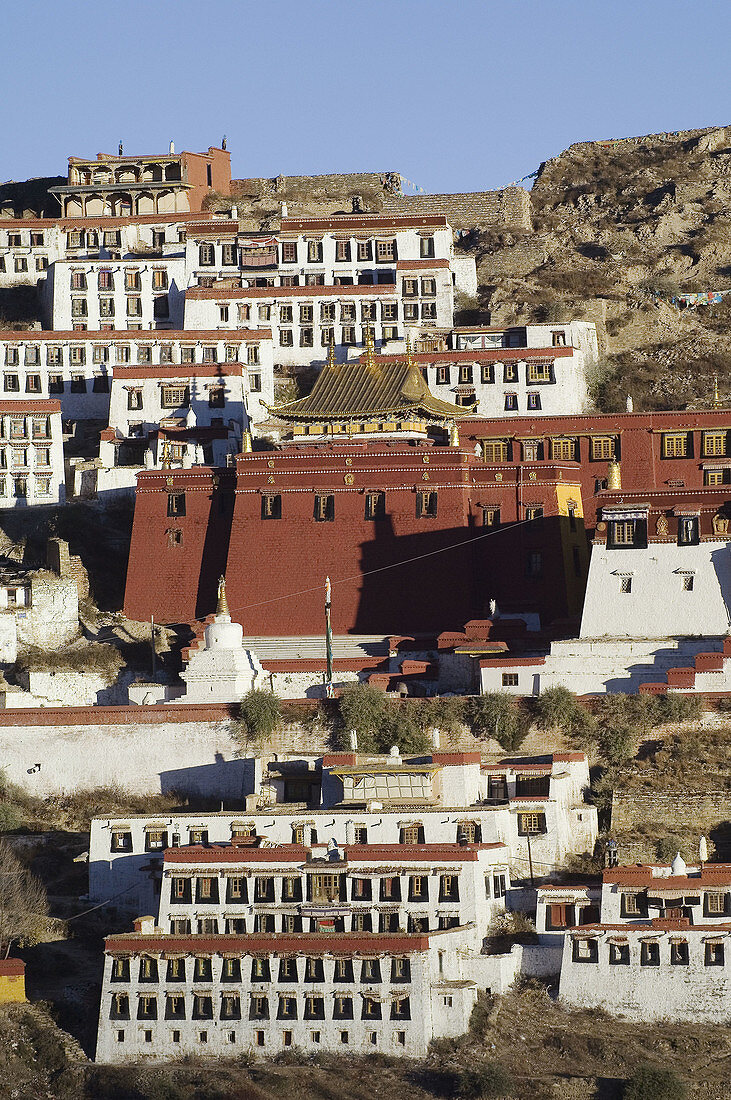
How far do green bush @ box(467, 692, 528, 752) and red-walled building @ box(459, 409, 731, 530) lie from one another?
13.6m

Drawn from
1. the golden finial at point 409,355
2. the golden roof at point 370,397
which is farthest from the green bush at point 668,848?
the golden finial at point 409,355

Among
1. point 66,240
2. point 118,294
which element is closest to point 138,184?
point 66,240

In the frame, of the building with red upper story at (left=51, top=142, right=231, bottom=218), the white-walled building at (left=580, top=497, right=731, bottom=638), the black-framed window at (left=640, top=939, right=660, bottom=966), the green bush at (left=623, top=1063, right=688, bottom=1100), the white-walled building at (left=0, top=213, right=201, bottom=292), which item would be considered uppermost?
the building with red upper story at (left=51, top=142, right=231, bottom=218)

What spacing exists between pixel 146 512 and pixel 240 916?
22323 millimetres

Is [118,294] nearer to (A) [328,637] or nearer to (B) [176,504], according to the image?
(B) [176,504]

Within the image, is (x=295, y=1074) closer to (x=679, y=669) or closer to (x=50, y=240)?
(x=679, y=669)

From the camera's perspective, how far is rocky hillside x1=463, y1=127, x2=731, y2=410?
79.4m

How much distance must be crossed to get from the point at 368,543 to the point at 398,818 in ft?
54.8

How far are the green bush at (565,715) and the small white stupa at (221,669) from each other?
24.6 feet

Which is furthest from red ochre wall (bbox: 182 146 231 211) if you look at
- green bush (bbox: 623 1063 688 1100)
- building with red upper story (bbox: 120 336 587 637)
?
green bush (bbox: 623 1063 688 1100)

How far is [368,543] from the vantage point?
61812 mm

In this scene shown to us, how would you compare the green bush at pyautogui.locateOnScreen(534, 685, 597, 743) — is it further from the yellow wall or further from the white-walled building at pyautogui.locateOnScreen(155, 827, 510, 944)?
the yellow wall

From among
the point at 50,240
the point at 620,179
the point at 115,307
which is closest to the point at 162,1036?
the point at 115,307

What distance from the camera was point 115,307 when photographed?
262ft
